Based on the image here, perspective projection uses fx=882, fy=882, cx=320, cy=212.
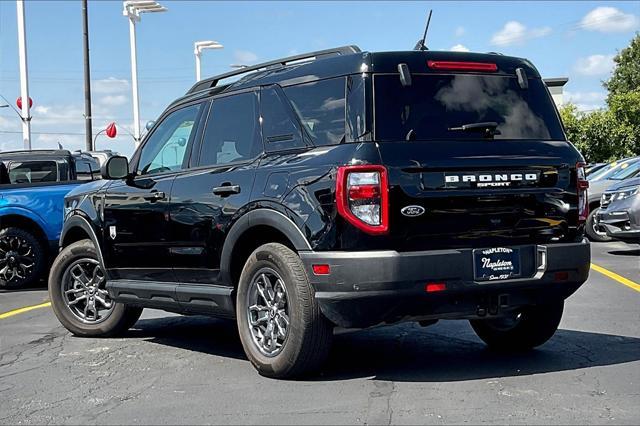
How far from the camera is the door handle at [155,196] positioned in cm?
671

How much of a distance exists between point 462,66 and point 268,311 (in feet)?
6.71

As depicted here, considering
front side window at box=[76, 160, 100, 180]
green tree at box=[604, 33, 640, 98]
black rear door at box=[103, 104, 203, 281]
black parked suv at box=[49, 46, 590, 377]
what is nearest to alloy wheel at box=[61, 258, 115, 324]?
black rear door at box=[103, 104, 203, 281]

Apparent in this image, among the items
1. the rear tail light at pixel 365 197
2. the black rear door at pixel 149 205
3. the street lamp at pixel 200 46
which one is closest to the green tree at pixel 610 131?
the street lamp at pixel 200 46

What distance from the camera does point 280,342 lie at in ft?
18.8

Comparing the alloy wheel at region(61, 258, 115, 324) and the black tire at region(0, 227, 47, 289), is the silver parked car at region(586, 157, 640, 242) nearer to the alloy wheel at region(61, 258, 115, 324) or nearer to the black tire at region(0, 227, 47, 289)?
the black tire at region(0, 227, 47, 289)

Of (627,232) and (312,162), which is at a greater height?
(312,162)

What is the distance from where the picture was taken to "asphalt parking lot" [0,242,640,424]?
4.89 metres

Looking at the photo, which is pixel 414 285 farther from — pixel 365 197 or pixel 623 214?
pixel 623 214

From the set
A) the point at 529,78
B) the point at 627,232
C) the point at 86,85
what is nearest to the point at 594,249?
the point at 627,232

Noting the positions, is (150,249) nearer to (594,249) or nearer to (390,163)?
(390,163)

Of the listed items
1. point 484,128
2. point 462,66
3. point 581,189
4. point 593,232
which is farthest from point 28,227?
point 593,232

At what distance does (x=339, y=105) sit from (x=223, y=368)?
2072 millimetres

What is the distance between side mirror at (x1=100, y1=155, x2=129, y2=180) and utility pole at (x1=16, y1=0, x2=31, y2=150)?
20.5m

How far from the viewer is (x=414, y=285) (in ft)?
17.0
